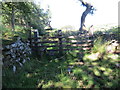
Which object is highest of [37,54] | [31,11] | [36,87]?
[31,11]

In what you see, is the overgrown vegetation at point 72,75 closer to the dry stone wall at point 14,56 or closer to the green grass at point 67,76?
the green grass at point 67,76

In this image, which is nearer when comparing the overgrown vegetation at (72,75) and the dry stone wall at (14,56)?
the overgrown vegetation at (72,75)

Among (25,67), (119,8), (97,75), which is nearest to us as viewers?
(97,75)

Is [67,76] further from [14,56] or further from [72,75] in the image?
[14,56]

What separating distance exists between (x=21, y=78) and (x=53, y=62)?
1.93 meters

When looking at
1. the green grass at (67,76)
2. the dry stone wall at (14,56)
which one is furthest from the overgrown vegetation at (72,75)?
the dry stone wall at (14,56)

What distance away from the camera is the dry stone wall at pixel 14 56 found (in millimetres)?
4434

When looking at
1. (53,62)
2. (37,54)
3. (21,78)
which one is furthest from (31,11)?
(21,78)

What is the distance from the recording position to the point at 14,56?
15.6ft

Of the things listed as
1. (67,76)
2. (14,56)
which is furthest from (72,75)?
(14,56)

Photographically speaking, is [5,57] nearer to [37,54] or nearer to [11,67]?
[11,67]

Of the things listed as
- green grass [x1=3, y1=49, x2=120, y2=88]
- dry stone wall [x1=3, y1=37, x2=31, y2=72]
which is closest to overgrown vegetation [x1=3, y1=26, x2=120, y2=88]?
green grass [x1=3, y1=49, x2=120, y2=88]

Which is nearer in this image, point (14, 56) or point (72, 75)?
point (72, 75)

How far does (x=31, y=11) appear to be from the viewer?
857cm
